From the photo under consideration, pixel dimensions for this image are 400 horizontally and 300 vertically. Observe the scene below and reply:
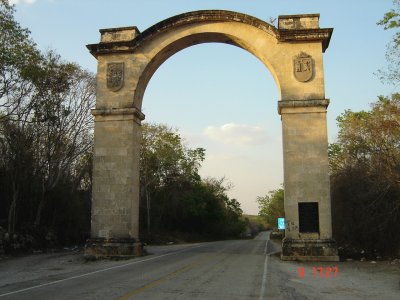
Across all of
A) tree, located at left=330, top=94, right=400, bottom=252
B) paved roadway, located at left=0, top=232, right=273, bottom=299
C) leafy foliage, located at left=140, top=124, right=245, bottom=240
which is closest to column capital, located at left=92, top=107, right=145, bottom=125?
paved roadway, located at left=0, top=232, right=273, bottom=299

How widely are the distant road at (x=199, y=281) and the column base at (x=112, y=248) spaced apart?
1.67 meters

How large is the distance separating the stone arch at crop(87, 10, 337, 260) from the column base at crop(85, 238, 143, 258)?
4 centimetres

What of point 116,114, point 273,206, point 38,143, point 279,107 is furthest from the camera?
point 273,206

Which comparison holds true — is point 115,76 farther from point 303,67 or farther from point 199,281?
point 199,281

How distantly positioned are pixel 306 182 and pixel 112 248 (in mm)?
8130

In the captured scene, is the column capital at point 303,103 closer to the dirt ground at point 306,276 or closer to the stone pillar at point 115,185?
the dirt ground at point 306,276

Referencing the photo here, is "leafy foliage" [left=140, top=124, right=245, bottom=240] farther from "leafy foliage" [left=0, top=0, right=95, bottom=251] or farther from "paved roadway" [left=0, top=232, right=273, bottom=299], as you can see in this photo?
"paved roadway" [left=0, top=232, right=273, bottom=299]

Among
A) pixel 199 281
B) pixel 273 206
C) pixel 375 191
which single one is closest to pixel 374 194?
pixel 375 191

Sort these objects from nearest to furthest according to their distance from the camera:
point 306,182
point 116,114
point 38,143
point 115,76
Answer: point 306,182, point 116,114, point 115,76, point 38,143

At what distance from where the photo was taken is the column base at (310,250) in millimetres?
15445

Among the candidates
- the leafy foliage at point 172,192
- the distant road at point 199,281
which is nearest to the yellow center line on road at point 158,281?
the distant road at point 199,281

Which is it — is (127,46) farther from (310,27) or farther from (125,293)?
(125,293)

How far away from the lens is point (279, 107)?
16.9 m

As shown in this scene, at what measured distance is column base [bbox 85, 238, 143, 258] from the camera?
665 inches
